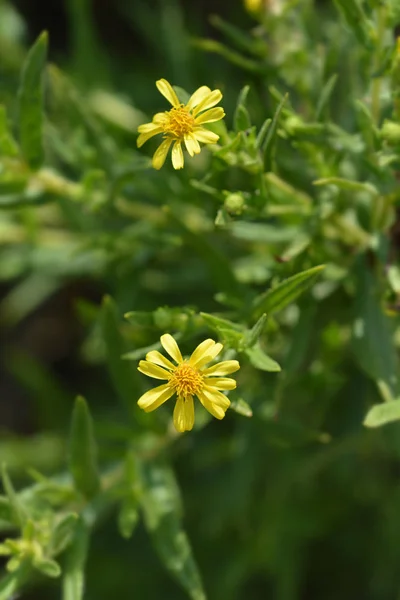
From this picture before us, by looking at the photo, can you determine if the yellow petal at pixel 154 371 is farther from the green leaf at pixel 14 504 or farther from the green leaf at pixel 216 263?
the green leaf at pixel 216 263

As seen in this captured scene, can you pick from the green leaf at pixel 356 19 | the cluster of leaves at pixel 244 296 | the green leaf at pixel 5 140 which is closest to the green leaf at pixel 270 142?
the cluster of leaves at pixel 244 296

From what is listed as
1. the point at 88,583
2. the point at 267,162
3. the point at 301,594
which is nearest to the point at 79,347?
the point at 88,583

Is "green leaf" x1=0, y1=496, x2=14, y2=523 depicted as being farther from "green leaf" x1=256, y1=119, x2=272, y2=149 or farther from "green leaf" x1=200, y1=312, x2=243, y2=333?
"green leaf" x1=256, y1=119, x2=272, y2=149

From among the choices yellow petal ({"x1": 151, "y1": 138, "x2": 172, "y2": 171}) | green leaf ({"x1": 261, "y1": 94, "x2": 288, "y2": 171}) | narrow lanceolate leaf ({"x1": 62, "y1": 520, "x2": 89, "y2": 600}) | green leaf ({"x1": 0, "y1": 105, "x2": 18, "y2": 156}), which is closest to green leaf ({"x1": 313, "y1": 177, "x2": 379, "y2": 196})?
green leaf ({"x1": 261, "y1": 94, "x2": 288, "y2": 171})

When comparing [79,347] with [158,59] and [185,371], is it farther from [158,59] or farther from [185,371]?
[185,371]

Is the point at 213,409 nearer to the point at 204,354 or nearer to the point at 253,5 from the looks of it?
the point at 204,354

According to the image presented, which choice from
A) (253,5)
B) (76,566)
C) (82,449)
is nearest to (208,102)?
(253,5)
